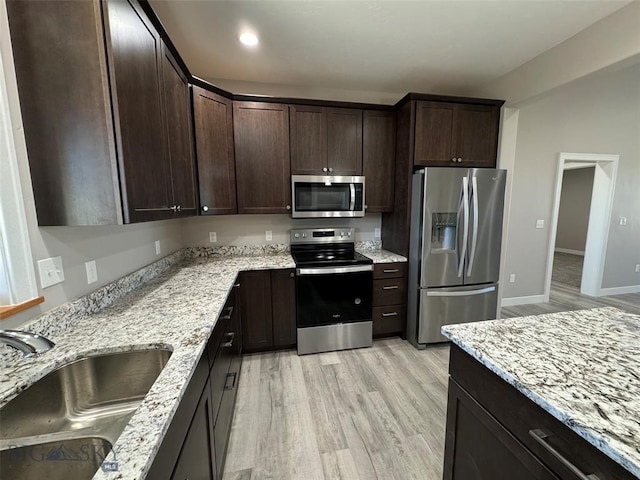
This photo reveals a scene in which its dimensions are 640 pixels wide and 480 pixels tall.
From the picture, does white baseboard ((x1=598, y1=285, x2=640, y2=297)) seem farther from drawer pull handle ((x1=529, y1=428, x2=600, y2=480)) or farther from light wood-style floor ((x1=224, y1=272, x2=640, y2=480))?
drawer pull handle ((x1=529, y1=428, x2=600, y2=480))

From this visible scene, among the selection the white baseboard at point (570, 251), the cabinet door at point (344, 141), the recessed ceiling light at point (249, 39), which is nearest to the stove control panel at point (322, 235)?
the cabinet door at point (344, 141)

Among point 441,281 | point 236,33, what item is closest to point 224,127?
point 236,33

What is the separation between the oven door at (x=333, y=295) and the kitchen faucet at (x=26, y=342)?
180 centimetres

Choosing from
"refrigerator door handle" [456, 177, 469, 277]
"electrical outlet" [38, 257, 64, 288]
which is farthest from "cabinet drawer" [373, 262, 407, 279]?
"electrical outlet" [38, 257, 64, 288]

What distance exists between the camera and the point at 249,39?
2.00 metres

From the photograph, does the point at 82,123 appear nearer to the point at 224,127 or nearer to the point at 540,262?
the point at 224,127

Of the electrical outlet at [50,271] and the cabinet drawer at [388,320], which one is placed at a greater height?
the electrical outlet at [50,271]

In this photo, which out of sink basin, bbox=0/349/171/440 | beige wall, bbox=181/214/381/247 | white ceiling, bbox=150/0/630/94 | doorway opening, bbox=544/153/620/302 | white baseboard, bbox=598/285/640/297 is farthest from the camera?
white baseboard, bbox=598/285/640/297

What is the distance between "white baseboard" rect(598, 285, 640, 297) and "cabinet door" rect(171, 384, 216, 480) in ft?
18.2

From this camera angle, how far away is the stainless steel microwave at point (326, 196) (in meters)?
2.61

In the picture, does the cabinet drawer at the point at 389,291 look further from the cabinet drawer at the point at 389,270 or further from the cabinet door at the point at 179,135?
the cabinet door at the point at 179,135

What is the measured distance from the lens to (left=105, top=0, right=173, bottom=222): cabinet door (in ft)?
3.35

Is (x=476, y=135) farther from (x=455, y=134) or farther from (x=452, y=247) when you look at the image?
(x=452, y=247)

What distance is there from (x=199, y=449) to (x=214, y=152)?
2139 mm
